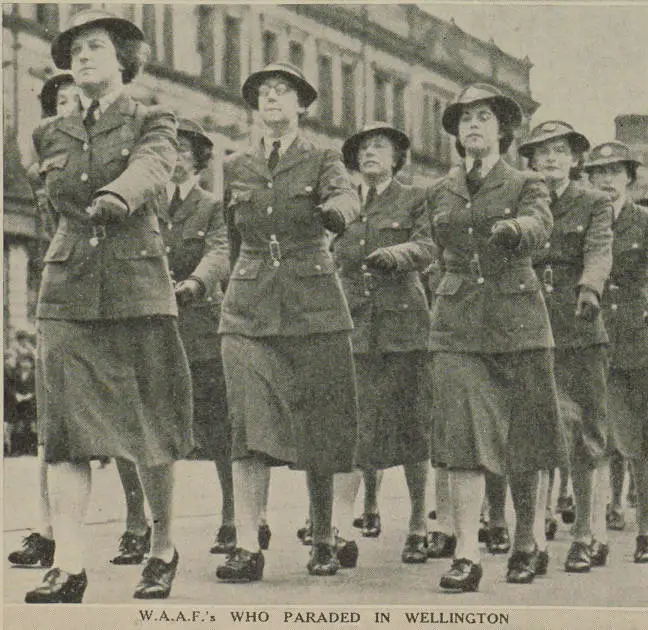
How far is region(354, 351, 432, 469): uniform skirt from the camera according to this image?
7.68 m

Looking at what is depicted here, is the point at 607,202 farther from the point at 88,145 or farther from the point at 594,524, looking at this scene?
the point at 88,145

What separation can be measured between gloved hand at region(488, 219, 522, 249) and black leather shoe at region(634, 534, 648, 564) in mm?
2054

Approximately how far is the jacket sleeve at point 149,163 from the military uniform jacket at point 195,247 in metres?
1.48

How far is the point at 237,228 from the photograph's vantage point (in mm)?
6746

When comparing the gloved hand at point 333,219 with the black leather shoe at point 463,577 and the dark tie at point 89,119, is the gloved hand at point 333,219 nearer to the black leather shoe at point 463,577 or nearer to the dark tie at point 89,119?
the dark tie at point 89,119

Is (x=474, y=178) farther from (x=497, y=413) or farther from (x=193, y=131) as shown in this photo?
(x=193, y=131)

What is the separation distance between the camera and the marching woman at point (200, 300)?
24.4 feet

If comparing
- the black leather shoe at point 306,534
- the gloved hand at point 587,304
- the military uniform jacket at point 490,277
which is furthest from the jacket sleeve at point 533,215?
the black leather shoe at point 306,534

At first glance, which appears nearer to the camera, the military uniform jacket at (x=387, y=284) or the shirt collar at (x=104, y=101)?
the shirt collar at (x=104, y=101)

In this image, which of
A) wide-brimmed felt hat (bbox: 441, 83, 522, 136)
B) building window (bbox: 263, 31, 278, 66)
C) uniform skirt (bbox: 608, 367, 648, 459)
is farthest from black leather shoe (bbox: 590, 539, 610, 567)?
building window (bbox: 263, 31, 278, 66)

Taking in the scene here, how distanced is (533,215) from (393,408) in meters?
1.76

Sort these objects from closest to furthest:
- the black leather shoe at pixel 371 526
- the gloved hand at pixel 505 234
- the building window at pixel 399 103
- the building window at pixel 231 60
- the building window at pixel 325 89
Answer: the gloved hand at pixel 505 234 → the black leather shoe at pixel 371 526 → the building window at pixel 399 103 → the building window at pixel 231 60 → the building window at pixel 325 89

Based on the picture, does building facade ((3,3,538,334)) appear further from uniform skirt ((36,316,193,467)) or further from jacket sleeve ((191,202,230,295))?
uniform skirt ((36,316,193,467))

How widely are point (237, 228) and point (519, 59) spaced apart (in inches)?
80.2
